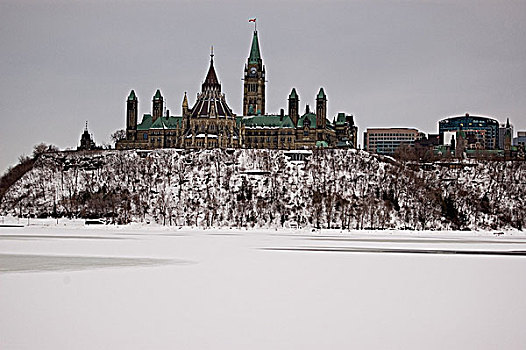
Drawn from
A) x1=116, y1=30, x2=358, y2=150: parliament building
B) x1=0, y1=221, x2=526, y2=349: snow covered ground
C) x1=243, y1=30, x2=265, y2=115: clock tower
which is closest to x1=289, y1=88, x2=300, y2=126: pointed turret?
x1=116, y1=30, x2=358, y2=150: parliament building

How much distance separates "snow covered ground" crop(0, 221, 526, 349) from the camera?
19797 mm

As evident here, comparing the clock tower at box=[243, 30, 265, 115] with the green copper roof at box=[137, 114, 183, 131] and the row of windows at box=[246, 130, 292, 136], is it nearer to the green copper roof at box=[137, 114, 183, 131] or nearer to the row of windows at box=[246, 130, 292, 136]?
the row of windows at box=[246, 130, 292, 136]

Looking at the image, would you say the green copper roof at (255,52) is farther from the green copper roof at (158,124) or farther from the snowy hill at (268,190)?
the snowy hill at (268,190)

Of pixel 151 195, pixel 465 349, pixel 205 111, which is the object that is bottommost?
pixel 465 349

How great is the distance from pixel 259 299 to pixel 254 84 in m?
128

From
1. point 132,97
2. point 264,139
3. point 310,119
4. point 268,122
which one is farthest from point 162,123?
point 310,119

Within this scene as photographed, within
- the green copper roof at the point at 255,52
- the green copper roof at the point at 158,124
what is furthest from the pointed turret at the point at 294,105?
the green copper roof at the point at 158,124

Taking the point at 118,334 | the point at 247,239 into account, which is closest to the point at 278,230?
the point at 247,239

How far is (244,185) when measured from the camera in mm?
88500

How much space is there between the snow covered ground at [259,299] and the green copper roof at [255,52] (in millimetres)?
112794

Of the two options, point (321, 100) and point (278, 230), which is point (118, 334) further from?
point (321, 100)

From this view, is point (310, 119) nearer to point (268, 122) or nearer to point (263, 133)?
point (268, 122)

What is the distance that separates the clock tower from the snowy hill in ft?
158

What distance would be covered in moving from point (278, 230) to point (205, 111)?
57.7 m
